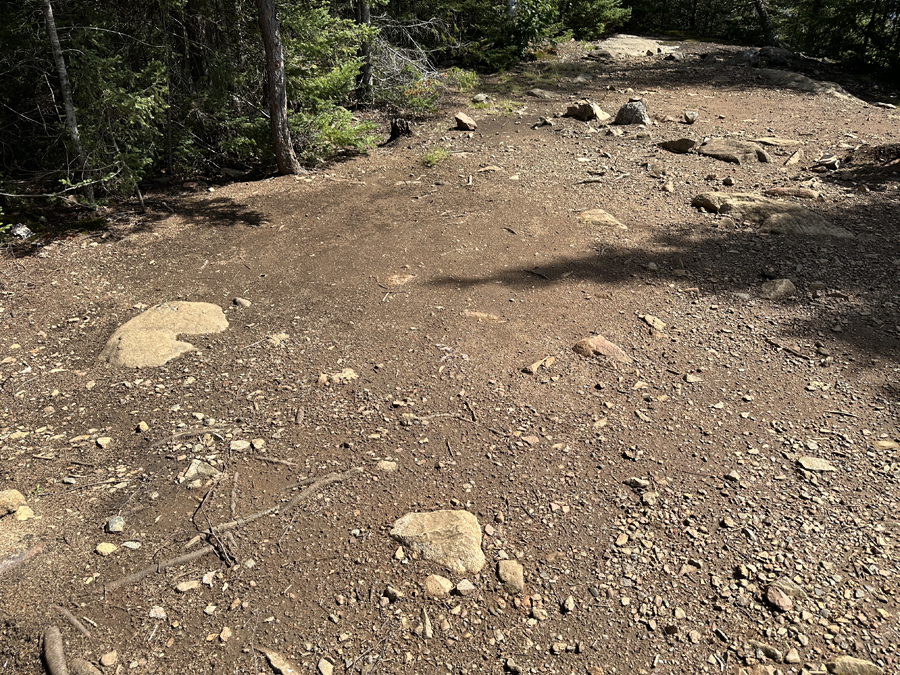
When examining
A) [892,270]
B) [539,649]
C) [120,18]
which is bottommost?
[539,649]

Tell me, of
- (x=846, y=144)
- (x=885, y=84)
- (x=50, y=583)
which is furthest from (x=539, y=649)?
(x=885, y=84)

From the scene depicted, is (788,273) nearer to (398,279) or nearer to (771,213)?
(771,213)

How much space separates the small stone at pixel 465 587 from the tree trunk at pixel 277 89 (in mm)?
6946

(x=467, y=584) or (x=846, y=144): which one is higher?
A: (x=846, y=144)

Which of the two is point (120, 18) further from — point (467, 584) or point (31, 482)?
point (467, 584)

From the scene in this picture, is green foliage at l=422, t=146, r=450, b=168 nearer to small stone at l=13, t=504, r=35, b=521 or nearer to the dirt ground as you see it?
the dirt ground

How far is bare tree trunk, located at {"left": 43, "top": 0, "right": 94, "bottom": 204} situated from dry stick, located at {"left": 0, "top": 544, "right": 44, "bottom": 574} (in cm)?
492

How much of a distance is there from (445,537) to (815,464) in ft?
7.23

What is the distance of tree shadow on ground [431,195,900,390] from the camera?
4.84 meters

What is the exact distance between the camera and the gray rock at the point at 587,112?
10836 millimetres

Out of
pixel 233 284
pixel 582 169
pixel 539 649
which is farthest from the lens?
pixel 582 169

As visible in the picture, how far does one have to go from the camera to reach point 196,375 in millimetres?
4648

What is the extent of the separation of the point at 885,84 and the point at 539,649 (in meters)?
16.3

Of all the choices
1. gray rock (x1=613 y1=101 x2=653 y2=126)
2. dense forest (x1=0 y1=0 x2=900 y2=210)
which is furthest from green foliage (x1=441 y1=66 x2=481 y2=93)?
gray rock (x1=613 y1=101 x2=653 y2=126)
